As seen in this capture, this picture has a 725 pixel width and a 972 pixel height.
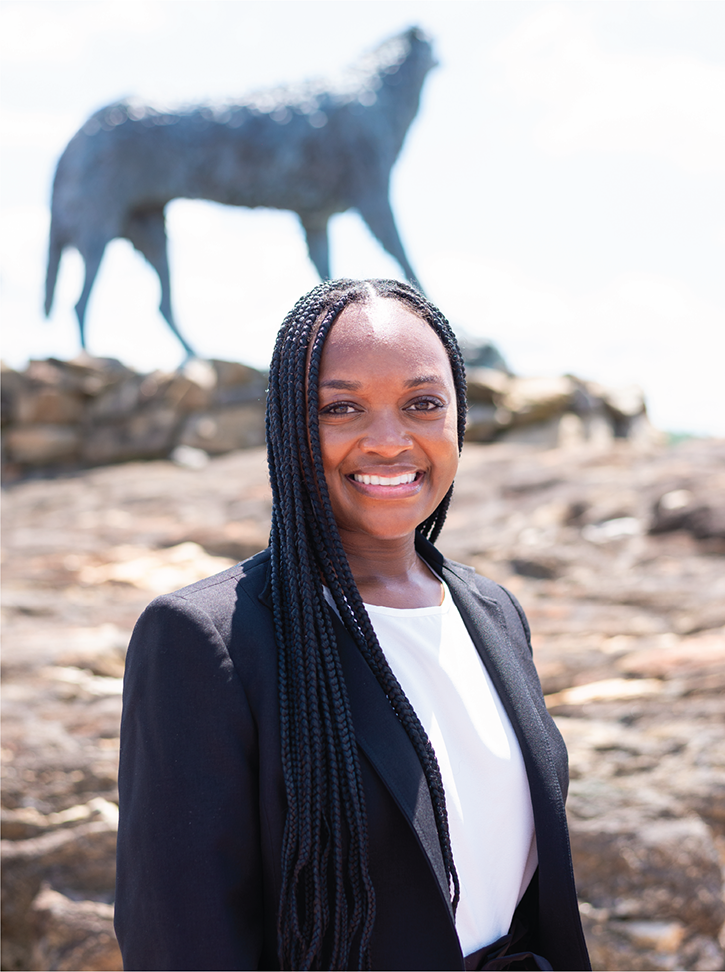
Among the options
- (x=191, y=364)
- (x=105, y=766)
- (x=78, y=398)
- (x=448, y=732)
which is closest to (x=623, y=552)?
→ (x=105, y=766)

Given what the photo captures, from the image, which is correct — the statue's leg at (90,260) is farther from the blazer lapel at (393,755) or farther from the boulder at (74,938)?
the blazer lapel at (393,755)

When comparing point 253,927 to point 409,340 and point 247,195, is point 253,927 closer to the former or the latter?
point 409,340

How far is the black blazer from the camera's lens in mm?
938

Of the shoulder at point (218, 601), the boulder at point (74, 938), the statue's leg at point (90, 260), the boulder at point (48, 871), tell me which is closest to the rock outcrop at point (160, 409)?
the statue's leg at point (90, 260)

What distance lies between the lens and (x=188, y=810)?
37.0 inches

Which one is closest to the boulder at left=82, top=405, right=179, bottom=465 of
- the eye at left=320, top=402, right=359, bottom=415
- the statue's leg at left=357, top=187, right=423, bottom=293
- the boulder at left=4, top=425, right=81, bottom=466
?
the boulder at left=4, top=425, right=81, bottom=466

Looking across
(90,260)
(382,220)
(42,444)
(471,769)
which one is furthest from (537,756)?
(90,260)

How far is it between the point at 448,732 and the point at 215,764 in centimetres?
33

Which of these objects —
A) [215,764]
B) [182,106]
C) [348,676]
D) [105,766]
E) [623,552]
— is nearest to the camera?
[215,764]

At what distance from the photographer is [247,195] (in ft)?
21.6

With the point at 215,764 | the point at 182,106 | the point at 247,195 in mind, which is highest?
the point at 182,106

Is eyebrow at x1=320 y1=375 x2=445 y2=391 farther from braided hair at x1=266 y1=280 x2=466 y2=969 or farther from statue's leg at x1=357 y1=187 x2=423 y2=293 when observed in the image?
statue's leg at x1=357 y1=187 x2=423 y2=293

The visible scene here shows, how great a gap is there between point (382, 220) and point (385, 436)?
5.68 meters

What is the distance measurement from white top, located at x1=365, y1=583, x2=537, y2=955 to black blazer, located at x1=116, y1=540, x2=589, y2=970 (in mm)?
80
